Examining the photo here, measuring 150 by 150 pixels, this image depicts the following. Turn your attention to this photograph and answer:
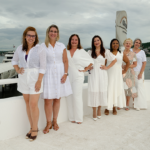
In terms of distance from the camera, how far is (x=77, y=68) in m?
3.17

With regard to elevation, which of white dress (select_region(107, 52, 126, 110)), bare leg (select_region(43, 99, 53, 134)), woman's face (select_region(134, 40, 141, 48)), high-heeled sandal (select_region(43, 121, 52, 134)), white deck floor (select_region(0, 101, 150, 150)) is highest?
woman's face (select_region(134, 40, 141, 48))

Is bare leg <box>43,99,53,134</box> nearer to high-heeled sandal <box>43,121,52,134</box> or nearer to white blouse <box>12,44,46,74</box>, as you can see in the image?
high-heeled sandal <box>43,121,52,134</box>

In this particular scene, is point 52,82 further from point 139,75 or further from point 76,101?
point 139,75

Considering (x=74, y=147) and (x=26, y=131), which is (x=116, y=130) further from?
(x=26, y=131)

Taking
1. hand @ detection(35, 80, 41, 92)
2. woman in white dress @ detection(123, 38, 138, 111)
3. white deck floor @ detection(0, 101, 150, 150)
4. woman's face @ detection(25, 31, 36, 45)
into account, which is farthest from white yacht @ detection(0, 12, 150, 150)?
woman in white dress @ detection(123, 38, 138, 111)

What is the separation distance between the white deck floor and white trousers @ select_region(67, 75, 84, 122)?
0.56 ft

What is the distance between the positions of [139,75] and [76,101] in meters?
1.86

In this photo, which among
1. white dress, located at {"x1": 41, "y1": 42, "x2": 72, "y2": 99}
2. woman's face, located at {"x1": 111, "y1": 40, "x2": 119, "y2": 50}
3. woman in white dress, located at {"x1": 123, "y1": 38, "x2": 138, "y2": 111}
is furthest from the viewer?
woman in white dress, located at {"x1": 123, "y1": 38, "x2": 138, "y2": 111}

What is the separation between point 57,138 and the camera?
2559mm

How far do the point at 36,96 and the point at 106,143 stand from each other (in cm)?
120

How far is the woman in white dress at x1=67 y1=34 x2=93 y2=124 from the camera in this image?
315cm


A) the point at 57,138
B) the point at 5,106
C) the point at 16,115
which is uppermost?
the point at 5,106

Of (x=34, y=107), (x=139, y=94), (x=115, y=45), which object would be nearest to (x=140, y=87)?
(x=139, y=94)

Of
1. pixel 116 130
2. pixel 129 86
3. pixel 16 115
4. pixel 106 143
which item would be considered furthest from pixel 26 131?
pixel 129 86
